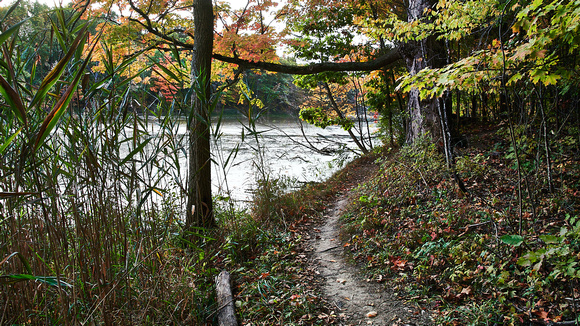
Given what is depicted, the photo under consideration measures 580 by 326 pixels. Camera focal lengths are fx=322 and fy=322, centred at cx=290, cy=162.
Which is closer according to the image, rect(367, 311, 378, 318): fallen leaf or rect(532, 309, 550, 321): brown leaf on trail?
rect(532, 309, 550, 321): brown leaf on trail

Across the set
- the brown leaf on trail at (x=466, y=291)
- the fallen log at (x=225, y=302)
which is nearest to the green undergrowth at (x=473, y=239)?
the brown leaf on trail at (x=466, y=291)

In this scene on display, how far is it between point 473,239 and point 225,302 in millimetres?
2111

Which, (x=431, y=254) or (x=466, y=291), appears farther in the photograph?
(x=431, y=254)

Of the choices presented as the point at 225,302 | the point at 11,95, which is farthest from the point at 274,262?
the point at 11,95

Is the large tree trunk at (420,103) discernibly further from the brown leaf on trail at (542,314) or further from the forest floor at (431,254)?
the brown leaf on trail at (542,314)

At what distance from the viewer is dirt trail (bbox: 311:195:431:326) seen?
224 centimetres

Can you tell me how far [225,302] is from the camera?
8.02ft

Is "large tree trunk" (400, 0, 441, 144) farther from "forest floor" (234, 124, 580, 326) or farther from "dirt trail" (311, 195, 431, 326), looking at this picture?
"dirt trail" (311, 195, 431, 326)

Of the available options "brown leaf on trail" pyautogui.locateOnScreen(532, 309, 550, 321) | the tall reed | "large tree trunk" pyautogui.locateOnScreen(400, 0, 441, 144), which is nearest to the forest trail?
"brown leaf on trail" pyautogui.locateOnScreen(532, 309, 550, 321)

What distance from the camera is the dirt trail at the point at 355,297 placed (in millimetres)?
2240

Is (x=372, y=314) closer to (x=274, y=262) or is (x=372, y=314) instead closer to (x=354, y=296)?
(x=354, y=296)

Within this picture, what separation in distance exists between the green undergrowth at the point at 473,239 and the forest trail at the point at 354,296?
103 millimetres

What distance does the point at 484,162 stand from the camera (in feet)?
14.5

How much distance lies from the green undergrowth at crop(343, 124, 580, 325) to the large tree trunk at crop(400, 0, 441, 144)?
474mm
